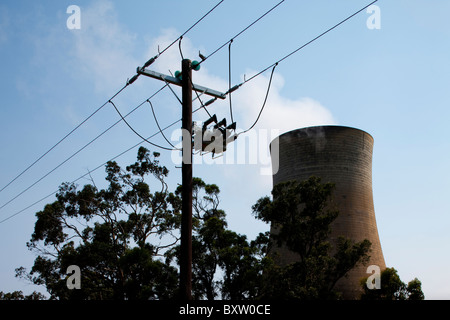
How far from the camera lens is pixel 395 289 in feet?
76.7

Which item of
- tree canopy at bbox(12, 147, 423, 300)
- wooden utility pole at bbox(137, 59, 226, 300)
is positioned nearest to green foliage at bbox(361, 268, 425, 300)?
tree canopy at bbox(12, 147, 423, 300)

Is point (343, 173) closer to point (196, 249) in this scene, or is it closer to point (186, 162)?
point (196, 249)

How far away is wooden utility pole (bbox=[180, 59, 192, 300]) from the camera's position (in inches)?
250

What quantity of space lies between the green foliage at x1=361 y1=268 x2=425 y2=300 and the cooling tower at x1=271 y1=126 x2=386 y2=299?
8.37ft

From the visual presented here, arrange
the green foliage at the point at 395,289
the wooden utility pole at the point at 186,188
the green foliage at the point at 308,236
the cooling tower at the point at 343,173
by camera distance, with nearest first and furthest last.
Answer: the wooden utility pole at the point at 186,188 < the green foliage at the point at 308,236 < the green foliage at the point at 395,289 < the cooling tower at the point at 343,173

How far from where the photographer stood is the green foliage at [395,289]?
22.9 metres

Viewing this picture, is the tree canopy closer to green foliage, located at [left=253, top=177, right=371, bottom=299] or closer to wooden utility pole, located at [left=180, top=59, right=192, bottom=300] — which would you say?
green foliage, located at [left=253, top=177, right=371, bottom=299]

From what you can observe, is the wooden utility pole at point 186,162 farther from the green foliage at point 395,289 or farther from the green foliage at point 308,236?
the green foliage at point 395,289

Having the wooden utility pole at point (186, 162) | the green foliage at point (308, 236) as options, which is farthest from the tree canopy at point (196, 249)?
the wooden utility pole at point (186, 162)

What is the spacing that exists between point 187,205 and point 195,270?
551 inches

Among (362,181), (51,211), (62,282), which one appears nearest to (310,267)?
(362,181)

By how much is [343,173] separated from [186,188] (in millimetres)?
22102

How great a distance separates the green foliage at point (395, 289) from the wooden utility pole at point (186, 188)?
61.6 ft
